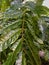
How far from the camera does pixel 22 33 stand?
72 centimetres

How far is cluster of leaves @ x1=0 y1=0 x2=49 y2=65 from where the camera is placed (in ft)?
2.25

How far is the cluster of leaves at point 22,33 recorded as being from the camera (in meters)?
0.69

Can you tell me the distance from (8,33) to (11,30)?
0.06 ft

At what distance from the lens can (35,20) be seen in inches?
29.8

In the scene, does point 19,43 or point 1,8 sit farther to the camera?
point 1,8

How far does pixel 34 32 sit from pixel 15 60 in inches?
5.0

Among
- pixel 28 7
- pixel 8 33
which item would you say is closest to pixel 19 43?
pixel 8 33

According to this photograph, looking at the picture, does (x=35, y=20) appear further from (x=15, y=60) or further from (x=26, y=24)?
(x=15, y=60)

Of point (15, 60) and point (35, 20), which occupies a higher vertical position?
point (35, 20)

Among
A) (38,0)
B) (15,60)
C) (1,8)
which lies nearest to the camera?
(15,60)

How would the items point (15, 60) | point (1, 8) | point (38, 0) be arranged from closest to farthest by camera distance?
point (15, 60) → point (38, 0) → point (1, 8)

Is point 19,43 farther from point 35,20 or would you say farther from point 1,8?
point 1,8

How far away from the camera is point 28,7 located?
2.55 feet

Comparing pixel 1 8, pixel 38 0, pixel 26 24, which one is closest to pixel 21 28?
pixel 26 24
